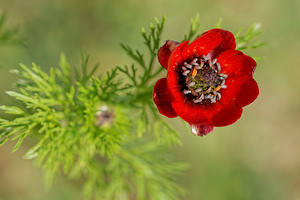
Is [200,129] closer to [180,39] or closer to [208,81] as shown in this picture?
[208,81]

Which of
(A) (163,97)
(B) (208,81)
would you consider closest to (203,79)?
(B) (208,81)

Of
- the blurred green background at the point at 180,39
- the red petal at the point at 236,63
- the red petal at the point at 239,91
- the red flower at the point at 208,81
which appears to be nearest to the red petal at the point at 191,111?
the red flower at the point at 208,81

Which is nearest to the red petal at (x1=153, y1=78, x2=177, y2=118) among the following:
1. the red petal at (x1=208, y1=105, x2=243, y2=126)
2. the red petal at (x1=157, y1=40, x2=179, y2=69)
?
the red petal at (x1=157, y1=40, x2=179, y2=69)

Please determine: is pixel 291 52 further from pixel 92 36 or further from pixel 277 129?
A: pixel 92 36

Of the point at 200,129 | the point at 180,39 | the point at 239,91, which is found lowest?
the point at 200,129

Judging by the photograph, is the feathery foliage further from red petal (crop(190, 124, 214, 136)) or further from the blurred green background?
the blurred green background
